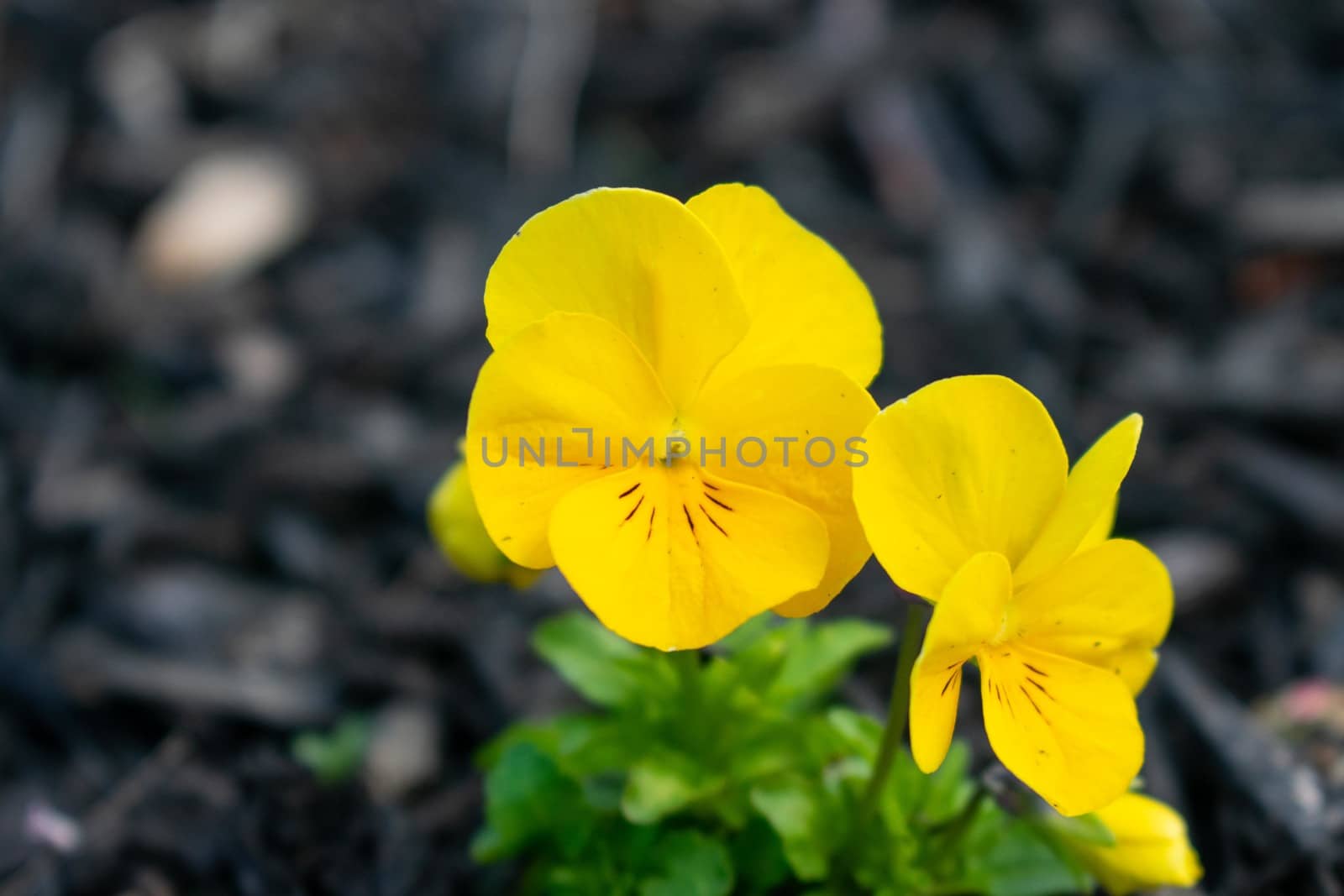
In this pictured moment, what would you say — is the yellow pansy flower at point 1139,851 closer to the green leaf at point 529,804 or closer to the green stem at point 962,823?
the green stem at point 962,823

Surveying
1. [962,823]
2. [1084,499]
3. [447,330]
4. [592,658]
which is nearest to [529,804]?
[592,658]

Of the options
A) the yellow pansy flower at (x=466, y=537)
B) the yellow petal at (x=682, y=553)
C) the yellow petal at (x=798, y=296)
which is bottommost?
the yellow pansy flower at (x=466, y=537)

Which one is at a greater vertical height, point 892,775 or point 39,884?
point 892,775

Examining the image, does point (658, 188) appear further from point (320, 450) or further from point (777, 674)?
point (777, 674)

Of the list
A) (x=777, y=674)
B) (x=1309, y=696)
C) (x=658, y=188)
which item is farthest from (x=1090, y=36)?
(x=777, y=674)

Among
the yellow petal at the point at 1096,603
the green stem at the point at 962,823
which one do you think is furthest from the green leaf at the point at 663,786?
the yellow petal at the point at 1096,603

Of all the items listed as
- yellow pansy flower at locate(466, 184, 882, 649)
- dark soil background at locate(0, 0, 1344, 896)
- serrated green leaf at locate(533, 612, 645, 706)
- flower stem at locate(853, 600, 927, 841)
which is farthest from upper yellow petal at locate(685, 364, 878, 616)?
dark soil background at locate(0, 0, 1344, 896)

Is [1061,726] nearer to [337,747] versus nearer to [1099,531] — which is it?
[1099,531]
